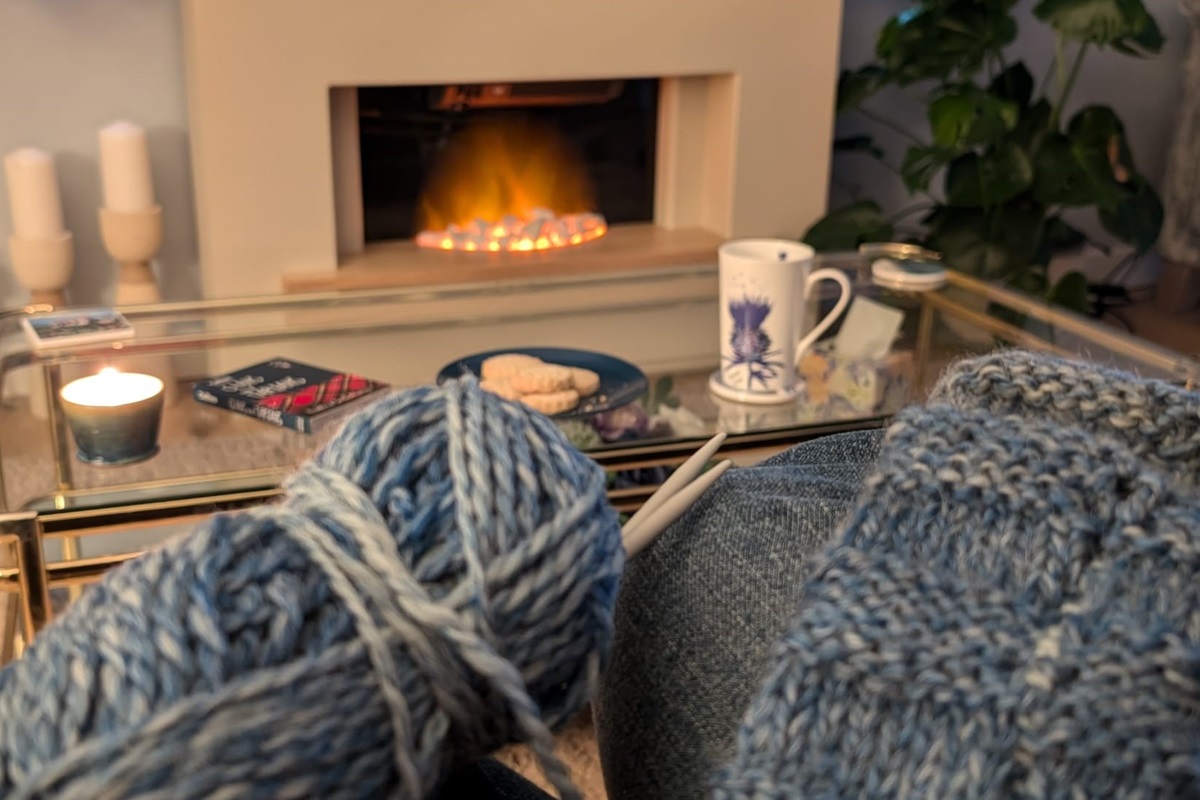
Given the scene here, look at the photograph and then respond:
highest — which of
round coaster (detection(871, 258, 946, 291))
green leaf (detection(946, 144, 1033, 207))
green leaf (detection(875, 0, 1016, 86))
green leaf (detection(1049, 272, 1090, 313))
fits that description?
green leaf (detection(875, 0, 1016, 86))

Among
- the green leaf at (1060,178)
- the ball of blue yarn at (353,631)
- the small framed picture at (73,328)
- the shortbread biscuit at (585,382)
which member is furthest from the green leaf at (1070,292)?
the ball of blue yarn at (353,631)

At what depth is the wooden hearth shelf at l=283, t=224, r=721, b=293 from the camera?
210 centimetres

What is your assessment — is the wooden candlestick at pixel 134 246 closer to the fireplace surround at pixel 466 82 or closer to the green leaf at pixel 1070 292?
the fireplace surround at pixel 466 82

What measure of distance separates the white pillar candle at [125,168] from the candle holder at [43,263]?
107 mm

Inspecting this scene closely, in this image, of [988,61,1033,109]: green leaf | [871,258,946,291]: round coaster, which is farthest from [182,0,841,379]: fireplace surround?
[871,258,946,291]: round coaster

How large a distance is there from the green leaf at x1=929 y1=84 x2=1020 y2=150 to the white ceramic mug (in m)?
0.97

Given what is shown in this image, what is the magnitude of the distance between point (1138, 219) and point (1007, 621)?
→ 2220mm

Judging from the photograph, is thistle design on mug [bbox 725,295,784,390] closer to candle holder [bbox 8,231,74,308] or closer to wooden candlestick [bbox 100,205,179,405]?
wooden candlestick [bbox 100,205,179,405]

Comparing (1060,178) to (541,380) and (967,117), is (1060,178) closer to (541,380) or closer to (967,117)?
(967,117)

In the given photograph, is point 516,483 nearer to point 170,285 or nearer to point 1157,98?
point 170,285

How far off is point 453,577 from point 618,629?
0.50ft

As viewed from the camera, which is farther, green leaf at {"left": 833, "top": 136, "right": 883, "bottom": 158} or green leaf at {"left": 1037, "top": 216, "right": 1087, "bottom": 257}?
green leaf at {"left": 833, "top": 136, "right": 883, "bottom": 158}

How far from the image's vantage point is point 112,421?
3.37ft

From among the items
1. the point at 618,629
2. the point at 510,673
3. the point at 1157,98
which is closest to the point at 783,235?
the point at 1157,98
